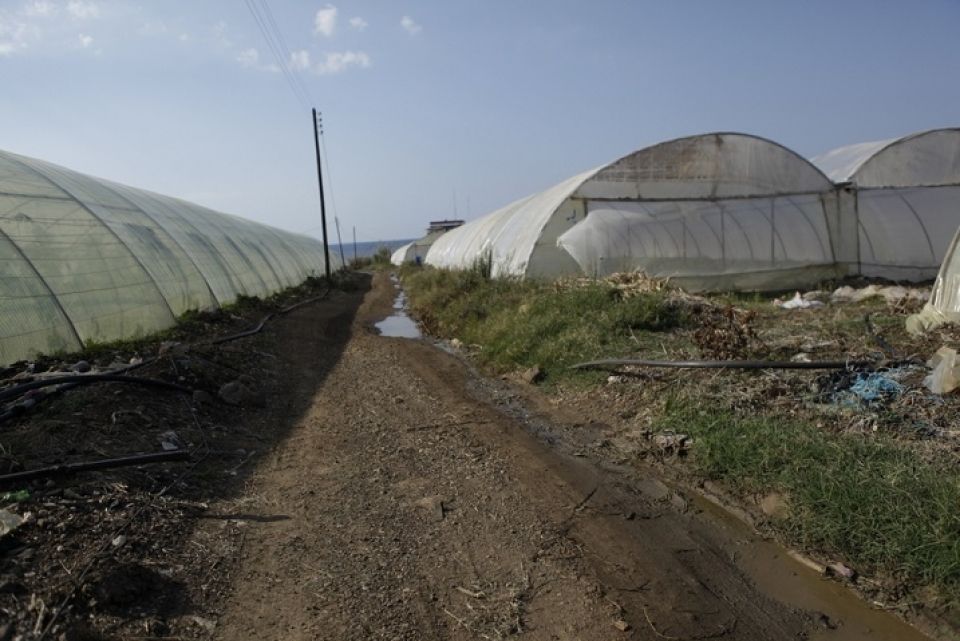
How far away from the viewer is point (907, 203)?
15570 millimetres

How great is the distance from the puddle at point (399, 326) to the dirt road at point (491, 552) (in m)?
7.04

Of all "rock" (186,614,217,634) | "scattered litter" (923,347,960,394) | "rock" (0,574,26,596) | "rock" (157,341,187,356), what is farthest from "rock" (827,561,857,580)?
"rock" (157,341,187,356)

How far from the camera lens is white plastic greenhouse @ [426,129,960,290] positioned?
45.0ft

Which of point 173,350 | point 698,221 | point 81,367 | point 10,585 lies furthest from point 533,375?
point 698,221

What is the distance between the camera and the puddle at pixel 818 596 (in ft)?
9.65

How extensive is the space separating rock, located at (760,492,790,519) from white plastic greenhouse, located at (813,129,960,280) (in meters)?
13.4

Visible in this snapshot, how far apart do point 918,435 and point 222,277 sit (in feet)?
45.5

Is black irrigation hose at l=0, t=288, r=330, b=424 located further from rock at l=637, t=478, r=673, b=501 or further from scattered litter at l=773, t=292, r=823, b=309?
scattered litter at l=773, t=292, r=823, b=309

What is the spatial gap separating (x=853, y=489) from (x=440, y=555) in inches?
96.1

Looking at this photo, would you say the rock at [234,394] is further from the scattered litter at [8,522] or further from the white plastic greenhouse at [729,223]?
the white plastic greenhouse at [729,223]

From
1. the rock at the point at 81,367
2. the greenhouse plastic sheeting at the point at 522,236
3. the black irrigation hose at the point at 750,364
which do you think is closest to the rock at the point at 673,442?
the black irrigation hose at the point at 750,364

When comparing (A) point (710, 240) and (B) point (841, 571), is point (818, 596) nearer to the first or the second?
(B) point (841, 571)

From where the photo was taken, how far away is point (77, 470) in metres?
4.01

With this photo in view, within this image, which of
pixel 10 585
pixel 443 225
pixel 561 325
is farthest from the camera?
pixel 443 225
